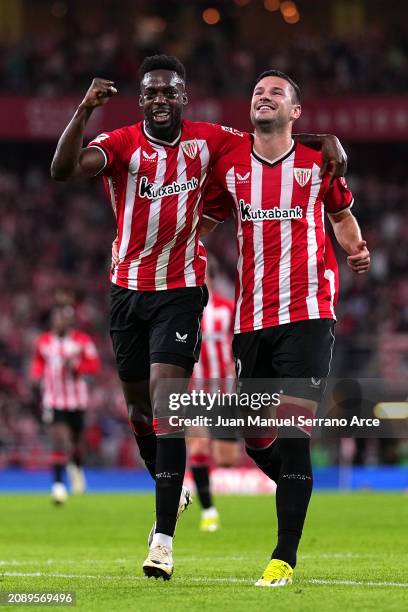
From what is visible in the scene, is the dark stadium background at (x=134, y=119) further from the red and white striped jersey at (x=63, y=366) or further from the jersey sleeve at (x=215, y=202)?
the jersey sleeve at (x=215, y=202)

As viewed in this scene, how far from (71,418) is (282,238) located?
37.3ft

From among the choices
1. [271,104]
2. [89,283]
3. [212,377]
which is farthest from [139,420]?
[89,283]

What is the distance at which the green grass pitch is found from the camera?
548 cm

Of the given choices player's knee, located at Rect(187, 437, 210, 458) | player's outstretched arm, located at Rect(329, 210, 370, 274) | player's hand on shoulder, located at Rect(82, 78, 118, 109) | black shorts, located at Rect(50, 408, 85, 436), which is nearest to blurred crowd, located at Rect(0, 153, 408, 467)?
black shorts, located at Rect(50, 408, 85, 436)

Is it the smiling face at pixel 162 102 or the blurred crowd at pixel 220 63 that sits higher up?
the blurred crowd at pixel 220 63

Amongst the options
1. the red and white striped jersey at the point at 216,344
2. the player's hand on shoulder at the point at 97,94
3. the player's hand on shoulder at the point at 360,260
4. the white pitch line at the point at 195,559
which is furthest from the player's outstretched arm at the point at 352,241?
the red and white striped jersey at the point at 216,344

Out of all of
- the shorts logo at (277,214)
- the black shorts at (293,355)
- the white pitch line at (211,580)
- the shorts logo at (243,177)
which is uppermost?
the shorts logo at (243,177)

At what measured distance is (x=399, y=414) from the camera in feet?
48.6

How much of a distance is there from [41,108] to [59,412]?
11405mm

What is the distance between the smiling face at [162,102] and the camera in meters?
6.66

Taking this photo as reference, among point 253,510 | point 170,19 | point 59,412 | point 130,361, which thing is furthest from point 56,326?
point 170,19

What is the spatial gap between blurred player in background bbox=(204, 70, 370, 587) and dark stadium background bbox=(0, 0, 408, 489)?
15.1 meters

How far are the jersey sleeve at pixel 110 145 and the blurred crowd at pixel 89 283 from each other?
48.6 feet

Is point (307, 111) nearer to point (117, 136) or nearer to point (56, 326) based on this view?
Result: point (56, 326)
